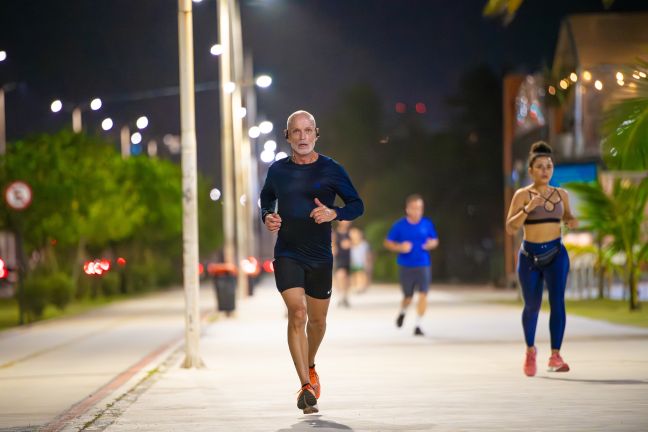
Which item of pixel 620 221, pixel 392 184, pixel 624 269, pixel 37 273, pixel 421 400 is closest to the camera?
pixel 421 400

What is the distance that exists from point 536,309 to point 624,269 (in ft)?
56.7

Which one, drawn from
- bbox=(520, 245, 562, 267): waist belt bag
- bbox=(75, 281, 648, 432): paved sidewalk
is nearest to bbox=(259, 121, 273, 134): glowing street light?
bbox=(75, 281, 648, 432): paved sidewalk

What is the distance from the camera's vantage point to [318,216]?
11.1 m

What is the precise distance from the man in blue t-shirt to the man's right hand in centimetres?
1052

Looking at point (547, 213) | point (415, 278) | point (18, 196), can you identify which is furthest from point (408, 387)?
point (18, 196)

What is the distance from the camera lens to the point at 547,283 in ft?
46.0

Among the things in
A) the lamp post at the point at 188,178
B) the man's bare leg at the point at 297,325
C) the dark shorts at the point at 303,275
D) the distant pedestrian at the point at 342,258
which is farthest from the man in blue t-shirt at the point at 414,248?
the distant pedestrian at the point at 342,258

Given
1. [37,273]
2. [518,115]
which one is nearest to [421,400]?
[37,273]

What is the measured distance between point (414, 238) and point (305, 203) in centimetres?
1066

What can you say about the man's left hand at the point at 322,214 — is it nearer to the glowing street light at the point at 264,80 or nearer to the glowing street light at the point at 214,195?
the glowing street light at the point at 264,80

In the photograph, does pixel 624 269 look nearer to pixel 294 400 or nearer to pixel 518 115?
pixel 294 400

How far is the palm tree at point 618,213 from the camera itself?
2797 centimetres

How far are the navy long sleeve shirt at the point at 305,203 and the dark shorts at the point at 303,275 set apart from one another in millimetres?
47

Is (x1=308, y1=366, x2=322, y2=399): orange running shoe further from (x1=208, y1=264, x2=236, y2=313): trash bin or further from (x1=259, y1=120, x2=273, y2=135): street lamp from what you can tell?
(x1=259, y1=120, x2=273, y2=135): street lamp
